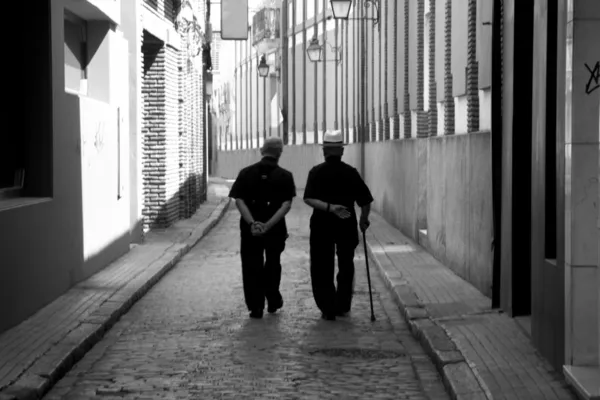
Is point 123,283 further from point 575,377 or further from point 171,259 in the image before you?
point 575,377

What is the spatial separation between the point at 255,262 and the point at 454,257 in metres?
4.25

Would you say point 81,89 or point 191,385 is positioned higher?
point 81,89

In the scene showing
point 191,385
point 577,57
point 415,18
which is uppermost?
point 415,18

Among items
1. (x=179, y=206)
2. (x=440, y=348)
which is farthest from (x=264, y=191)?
(x=179, y=206)

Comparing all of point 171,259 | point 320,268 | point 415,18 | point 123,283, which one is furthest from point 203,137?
point 320,268

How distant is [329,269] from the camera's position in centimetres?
1277

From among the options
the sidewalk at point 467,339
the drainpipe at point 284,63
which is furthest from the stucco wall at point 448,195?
the drainpipe at point 284,63

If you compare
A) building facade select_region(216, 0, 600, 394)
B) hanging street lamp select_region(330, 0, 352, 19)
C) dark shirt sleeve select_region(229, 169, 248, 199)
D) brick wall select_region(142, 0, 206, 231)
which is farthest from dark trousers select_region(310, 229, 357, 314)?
hanging street lamp select_region(330, 0, 352, 19)

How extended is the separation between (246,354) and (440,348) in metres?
1.55

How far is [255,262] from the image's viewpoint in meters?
13.0

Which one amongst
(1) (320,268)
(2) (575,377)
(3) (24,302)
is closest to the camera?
(2) (575,377)

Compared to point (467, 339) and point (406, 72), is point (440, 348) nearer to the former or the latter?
point (467, 339)

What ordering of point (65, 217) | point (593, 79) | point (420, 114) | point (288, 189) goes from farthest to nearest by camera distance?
point (420, 114), point (65, 217), point (288, 189), point (593, 79)

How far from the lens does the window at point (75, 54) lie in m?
16.4
